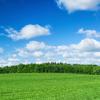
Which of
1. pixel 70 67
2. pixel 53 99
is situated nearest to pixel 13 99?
pixel 53 99

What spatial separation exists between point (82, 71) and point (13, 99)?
120 m

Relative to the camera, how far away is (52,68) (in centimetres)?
13875

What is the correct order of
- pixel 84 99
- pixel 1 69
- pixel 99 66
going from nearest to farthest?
pixel 84 99 < pixel 1 69 < pixel 99 66

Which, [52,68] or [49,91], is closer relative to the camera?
[49,91]

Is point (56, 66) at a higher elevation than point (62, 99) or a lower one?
higher

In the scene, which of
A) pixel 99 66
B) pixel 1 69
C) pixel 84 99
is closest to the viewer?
pixel 84 99

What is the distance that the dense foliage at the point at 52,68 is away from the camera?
13762 centimetres

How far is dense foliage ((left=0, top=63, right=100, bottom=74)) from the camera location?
137625 mm

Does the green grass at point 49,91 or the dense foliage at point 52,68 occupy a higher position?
the dense foliage at point 52,68

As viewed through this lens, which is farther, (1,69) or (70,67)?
(70,67)

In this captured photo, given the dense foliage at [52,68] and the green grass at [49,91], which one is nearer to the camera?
the green grass at [49,91]

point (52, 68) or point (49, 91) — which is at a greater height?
point (52, 68)

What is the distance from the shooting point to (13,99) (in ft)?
71.6

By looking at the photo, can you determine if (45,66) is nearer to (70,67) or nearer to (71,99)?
(70,67)
